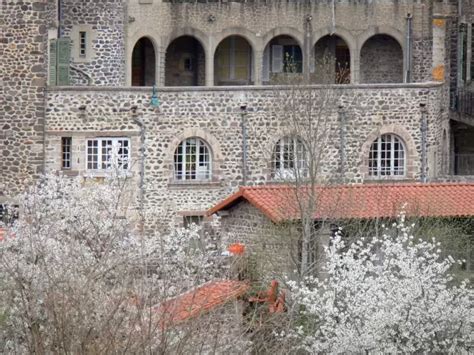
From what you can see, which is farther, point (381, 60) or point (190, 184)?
point (381, 60)

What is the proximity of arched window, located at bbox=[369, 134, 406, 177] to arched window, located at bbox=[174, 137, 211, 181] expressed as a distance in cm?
422

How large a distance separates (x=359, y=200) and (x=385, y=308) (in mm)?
8298

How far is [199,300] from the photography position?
1179 inches

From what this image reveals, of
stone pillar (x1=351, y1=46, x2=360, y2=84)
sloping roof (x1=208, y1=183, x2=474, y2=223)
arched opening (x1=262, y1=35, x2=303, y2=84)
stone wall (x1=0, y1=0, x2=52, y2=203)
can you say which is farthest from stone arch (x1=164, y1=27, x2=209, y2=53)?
sloping roof (x1=208, y1=183, x2=474, y2=223)

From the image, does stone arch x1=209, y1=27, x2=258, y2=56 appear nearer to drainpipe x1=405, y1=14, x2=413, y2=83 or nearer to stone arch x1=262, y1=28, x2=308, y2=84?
stone arch x1=262, y1=28, x2=308, y2=84

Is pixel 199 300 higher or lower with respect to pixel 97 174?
lower

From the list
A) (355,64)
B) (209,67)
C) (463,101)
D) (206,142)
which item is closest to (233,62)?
(209,67)

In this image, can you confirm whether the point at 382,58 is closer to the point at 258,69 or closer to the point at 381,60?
the point at 381,60

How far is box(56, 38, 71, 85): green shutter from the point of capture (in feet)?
170

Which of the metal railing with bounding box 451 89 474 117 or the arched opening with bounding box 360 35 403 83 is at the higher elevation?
the arched opening with bounding box 360 35 403 83

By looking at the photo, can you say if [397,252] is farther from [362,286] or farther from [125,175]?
[125,175]

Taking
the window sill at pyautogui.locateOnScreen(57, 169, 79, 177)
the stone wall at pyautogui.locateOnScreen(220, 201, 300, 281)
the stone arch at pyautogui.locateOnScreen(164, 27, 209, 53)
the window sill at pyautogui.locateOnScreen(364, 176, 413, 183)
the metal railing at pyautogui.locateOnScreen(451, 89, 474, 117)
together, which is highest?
the stone arch at pyautogui.locateOnScreen(164, 27, 209, 53)

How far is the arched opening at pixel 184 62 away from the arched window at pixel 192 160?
41.5 feet

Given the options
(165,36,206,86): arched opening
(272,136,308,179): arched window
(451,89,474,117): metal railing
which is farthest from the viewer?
(165,36,206,86): arched opening
